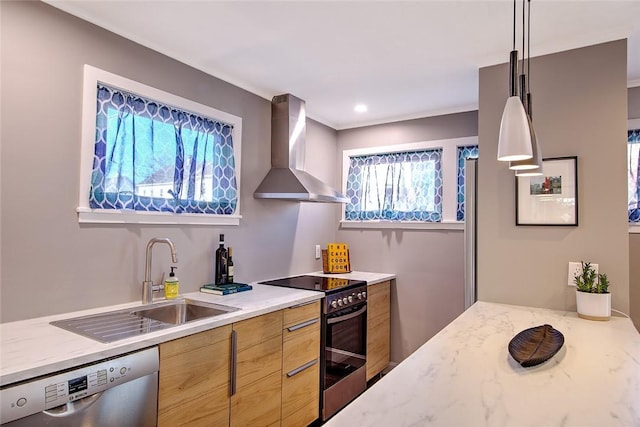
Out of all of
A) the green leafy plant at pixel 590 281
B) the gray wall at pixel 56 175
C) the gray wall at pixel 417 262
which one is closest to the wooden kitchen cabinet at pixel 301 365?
the gray wall at pixel 56 175

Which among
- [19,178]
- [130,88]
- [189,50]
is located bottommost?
[19,178]

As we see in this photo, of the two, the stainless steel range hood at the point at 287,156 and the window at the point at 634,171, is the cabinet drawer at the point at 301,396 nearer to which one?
the stainless steel range hood at the point at 287,156

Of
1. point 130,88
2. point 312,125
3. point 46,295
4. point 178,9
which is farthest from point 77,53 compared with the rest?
point 312,125

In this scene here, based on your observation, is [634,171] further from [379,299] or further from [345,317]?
[345,317]

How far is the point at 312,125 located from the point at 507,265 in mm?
2226

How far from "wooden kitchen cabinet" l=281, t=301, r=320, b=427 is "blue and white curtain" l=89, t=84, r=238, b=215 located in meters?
0.95

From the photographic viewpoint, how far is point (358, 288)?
307cm

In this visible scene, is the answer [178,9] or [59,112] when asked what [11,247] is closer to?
[59,112]

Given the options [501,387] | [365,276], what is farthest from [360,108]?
[501,387]

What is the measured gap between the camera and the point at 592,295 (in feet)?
6.28

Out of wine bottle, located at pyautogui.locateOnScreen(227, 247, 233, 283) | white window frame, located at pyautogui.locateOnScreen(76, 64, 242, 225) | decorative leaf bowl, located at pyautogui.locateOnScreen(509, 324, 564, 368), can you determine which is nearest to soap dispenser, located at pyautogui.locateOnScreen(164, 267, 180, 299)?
white window frame, located at pyautogui.locateOnScreen(76, 64, 242, 225)

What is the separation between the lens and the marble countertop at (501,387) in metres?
0.93

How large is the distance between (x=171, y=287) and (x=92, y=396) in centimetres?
91

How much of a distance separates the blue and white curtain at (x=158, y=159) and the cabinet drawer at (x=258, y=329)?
897 millimetres
